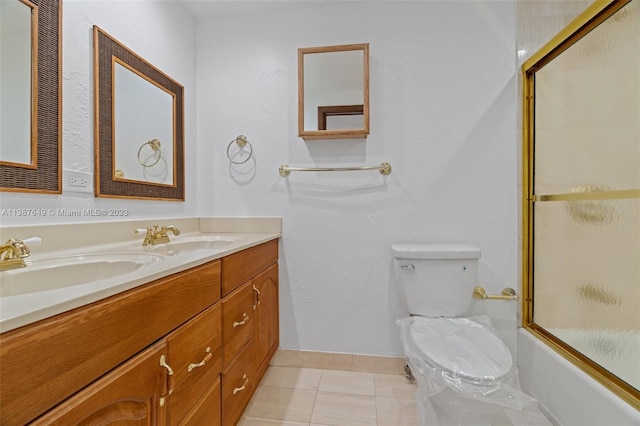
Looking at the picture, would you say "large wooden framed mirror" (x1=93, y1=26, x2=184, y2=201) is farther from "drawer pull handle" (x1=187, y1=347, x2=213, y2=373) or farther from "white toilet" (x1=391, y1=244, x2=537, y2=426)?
"white toilet" (x1=391, y1=244, x2=537, y2=426)

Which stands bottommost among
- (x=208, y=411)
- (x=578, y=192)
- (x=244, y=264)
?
(x=208, y=411)

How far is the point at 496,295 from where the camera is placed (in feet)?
5.46

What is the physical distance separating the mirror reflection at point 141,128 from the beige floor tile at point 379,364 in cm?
153

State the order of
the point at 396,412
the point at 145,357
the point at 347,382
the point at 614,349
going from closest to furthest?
the point at 145,357 → the point at 614,349 → the point at 396,412 → the point at 347,382

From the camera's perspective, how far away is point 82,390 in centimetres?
54

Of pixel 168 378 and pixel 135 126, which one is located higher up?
pixel 135 126

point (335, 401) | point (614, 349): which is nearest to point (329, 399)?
point (335, 401)

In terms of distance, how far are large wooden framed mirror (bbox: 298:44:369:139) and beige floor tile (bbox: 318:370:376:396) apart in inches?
55.3

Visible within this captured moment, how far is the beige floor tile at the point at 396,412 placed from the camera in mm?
1340

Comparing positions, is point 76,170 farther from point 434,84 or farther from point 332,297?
point 434,84

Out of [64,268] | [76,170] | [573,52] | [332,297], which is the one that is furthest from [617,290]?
[76,170]

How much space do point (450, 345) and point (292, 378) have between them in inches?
36.3

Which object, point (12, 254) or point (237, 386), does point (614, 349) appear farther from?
point (12, 254)

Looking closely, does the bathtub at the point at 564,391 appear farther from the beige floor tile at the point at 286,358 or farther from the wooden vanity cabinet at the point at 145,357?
the wooden vanity cabinet at the point at 145,357
